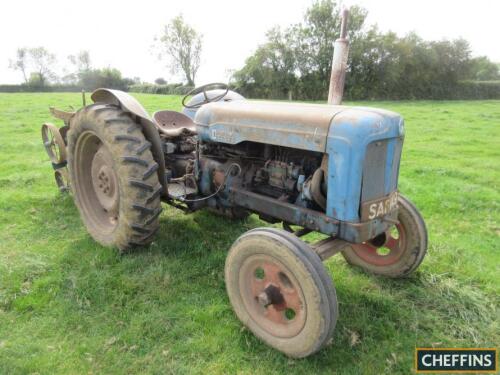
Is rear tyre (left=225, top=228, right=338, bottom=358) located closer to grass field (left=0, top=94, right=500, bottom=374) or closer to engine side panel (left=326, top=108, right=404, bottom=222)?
grass field (left=0, top=94, right=500, bottom=374)

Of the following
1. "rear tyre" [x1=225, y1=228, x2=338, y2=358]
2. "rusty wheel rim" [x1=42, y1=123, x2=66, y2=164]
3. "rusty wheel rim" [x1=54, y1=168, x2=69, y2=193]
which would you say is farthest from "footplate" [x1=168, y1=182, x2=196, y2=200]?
"rusty wheel rim" [x1=54, y1=168, x2=69, y2=193]

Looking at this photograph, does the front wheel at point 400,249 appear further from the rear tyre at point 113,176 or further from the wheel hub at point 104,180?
the wheel hub at point 104,180

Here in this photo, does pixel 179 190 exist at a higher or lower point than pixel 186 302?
higher

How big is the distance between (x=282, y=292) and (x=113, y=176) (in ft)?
6.77

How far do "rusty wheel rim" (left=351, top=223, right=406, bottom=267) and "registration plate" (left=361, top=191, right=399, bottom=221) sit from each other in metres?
0.47

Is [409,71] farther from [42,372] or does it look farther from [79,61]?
[79,61]

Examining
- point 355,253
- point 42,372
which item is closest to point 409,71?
point 355,253

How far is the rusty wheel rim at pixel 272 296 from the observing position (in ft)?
7.78

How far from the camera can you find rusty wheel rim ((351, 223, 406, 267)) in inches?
125

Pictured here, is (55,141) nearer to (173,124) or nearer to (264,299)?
(173,124)

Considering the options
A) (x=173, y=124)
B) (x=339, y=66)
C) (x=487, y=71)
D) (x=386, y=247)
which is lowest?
(x=386, y=247)

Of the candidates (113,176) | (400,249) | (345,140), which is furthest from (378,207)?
(113,176)

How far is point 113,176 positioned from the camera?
3.62 m

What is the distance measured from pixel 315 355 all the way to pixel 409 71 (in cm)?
2948
